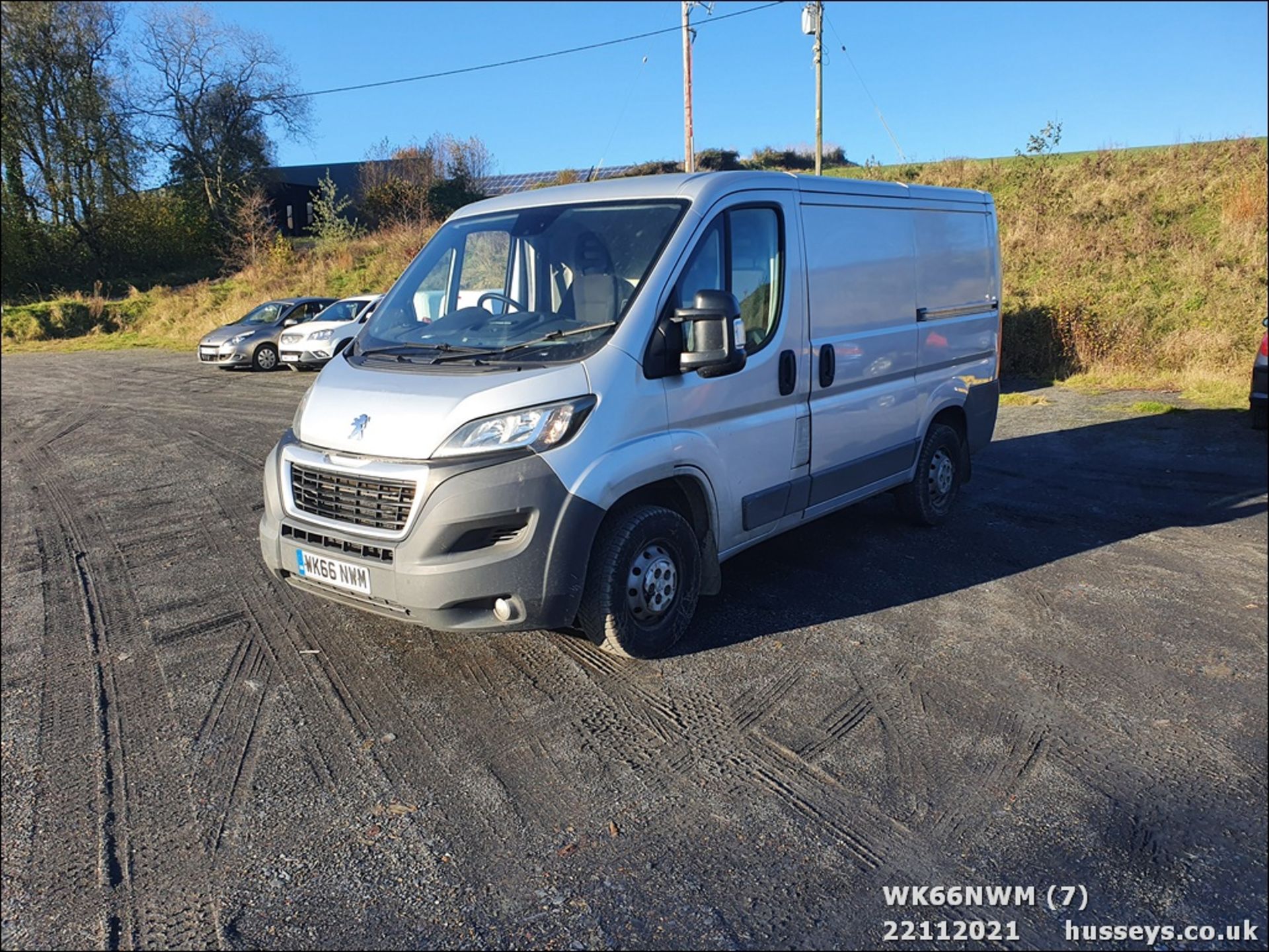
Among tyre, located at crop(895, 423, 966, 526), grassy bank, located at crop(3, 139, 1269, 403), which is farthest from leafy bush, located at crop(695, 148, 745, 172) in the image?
tyre, located at crop(895, 423, 966, 526)

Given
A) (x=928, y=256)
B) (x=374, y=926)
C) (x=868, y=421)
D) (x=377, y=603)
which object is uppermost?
(x=928, y=256)

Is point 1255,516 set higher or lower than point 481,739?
higher

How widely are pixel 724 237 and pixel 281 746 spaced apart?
3.09 m

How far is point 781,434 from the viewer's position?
4.79 metres

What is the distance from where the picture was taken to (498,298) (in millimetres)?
4555

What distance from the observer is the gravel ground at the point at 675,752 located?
2.60 m

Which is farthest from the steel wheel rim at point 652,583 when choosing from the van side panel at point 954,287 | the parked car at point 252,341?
the parked car at point 252,341

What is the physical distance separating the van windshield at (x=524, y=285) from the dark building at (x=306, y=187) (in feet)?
107

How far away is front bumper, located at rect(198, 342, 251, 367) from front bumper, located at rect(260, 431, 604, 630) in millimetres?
16313

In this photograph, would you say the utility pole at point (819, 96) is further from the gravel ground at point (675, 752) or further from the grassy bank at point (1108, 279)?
the gravel ground at point (675, 752)

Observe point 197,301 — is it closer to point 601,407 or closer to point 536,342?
point 536,342

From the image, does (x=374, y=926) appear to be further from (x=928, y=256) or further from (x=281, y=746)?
(x=928, y=256)

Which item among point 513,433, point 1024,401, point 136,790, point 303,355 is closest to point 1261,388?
point 513,433

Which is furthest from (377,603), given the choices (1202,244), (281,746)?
(1202,244)
